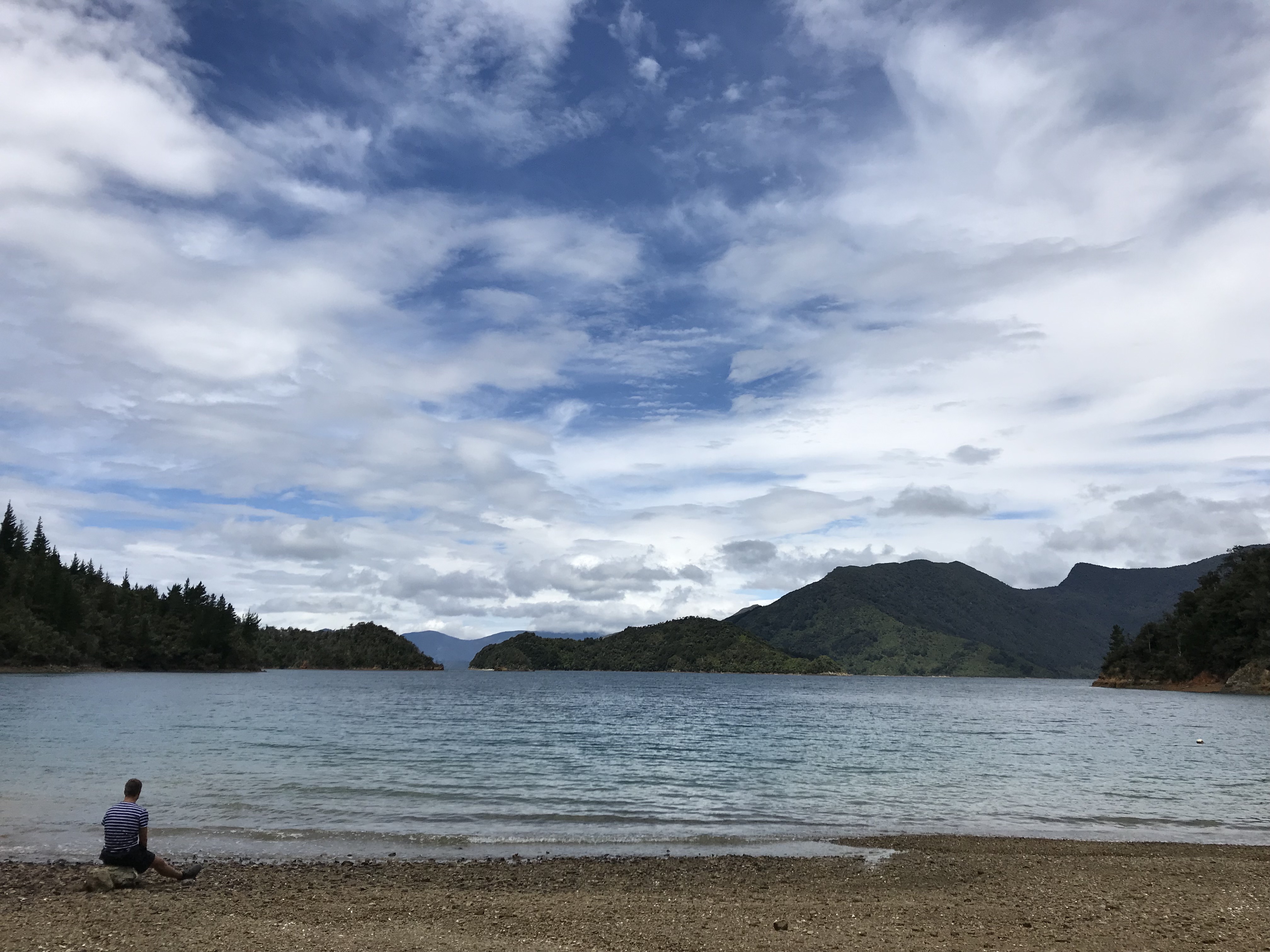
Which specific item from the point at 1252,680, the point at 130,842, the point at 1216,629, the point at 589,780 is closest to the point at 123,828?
the point at 130,842

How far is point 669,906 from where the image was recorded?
14922mm

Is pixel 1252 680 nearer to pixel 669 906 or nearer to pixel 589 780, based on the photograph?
pixel 589 780

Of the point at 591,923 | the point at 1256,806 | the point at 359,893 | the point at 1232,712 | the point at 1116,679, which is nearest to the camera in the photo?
the point at 591,923

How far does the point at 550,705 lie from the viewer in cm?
10525

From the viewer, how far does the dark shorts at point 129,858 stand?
636 inches

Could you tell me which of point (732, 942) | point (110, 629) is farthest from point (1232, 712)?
point (110, 629)

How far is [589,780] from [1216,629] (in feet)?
552

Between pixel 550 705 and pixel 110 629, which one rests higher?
pixel 110 629

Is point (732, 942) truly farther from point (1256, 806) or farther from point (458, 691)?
point (458, 691)

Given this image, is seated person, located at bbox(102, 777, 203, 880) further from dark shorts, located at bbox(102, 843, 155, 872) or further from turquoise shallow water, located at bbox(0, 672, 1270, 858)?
turquoise shallow water, located at bbox(0, 672, 1270, 858)

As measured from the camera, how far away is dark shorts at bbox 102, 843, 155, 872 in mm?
16156

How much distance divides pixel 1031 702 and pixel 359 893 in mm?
143347

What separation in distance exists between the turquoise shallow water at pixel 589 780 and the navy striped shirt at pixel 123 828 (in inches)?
177

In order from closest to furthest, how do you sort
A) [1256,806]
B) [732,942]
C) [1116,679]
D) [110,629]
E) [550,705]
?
[732,942], [1256,806], [550,705], [110,629], [1116,679]
